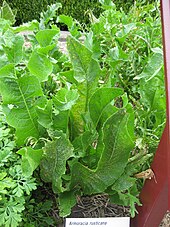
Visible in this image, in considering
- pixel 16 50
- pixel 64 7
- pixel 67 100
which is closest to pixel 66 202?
pixel 67 100

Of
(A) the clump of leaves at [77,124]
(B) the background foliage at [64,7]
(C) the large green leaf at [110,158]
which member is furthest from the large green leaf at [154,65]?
(B) the background foliage at [64,7]

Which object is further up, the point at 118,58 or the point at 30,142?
the point at 118,58

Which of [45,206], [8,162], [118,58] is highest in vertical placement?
[118,58]

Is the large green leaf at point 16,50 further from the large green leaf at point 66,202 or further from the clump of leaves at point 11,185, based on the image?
the large green leaf at point 66,202

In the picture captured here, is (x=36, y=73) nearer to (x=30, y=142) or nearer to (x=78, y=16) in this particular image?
(x=30, y=142)

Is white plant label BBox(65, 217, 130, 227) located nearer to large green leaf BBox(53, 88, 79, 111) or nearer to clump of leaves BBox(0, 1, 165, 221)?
clump of leaves BBox(0, 1, 165, 221)

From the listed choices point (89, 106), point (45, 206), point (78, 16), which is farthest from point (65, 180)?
point (78, 16)
